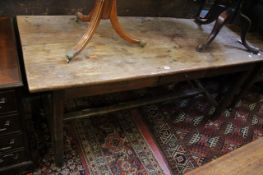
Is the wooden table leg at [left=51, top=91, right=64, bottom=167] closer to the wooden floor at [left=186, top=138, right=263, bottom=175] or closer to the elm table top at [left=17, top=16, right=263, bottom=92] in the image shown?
the elm table top at [left=17, top=16, right=263, bottom=92]

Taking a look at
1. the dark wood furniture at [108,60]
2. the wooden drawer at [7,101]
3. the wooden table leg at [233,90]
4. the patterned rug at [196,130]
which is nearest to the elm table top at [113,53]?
the dark wood furniture at [108,60]

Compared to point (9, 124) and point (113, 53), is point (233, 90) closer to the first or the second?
point (113, 53)

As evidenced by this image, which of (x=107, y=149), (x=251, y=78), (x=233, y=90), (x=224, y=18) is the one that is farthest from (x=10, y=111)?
(x=251, y=78)

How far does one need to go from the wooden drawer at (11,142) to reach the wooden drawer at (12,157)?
0.04 m

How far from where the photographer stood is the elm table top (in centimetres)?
112

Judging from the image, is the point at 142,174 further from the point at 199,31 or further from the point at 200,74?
the point at 199,31

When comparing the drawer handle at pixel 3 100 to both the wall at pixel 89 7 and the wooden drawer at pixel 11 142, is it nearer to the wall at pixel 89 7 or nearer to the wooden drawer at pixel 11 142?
the wooden drawer at pixel 11 142

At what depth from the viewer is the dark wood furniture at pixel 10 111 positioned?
1040 mm

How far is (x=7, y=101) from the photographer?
1072mm

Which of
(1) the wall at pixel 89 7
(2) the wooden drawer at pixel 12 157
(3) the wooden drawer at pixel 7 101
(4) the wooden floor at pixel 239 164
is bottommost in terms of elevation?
(2) the wooden drawer at pixel 12 157

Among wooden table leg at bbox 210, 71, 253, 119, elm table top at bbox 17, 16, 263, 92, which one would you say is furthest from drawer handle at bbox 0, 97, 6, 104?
wooden table leg at bbox 210, 71, 253, 119

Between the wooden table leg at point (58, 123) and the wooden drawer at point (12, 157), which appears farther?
the wooden drawer at point (12, 157)

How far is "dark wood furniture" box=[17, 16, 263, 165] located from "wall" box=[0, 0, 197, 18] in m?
0.05

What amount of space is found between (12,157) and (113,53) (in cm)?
78
